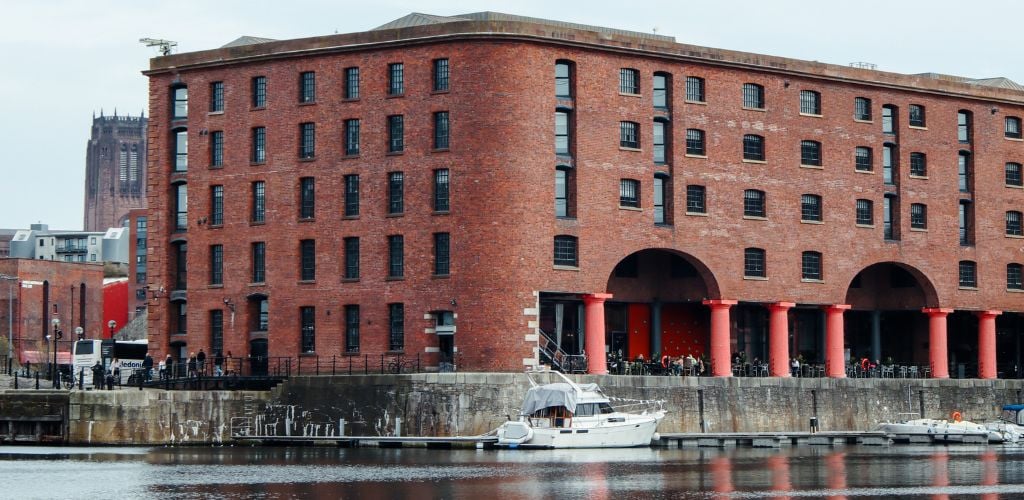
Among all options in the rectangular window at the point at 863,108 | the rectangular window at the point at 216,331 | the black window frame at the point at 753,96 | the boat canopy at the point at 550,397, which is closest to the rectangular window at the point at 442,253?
the boat canopy at the point at 550,397

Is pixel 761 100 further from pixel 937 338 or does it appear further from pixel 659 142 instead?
pixel 937 338

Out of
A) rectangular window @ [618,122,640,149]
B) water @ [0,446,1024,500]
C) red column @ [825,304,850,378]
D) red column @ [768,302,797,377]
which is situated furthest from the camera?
red column @ [825,304,850,378]

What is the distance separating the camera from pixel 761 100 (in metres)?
90.9

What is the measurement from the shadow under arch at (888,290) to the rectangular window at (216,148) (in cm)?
3203

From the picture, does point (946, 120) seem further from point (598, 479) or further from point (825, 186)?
point (598, 479)

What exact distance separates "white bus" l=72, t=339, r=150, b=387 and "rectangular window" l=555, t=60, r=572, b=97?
77.7ft

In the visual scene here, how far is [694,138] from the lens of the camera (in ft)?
290

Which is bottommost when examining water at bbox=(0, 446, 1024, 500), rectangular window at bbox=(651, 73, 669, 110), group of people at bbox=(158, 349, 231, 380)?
water at bbox=(0, 446, 1024, 500)

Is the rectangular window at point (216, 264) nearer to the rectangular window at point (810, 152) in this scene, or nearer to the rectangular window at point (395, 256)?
the rectangular window at point (395, 256)

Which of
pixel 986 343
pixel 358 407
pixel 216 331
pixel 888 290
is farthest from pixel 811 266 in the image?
pixel 216 331

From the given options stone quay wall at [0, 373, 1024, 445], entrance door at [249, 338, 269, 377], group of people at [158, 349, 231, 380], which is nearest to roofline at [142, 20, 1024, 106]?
entrance door at [249, 338, 269, 377]

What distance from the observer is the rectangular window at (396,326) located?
277ft

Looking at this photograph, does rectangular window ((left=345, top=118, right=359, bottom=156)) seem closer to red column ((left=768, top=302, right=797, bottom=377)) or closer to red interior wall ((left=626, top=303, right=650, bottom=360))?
red interior wall ((left=626, top=303, right=650, bottom=360))

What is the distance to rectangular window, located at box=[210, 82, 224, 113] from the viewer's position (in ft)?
296
